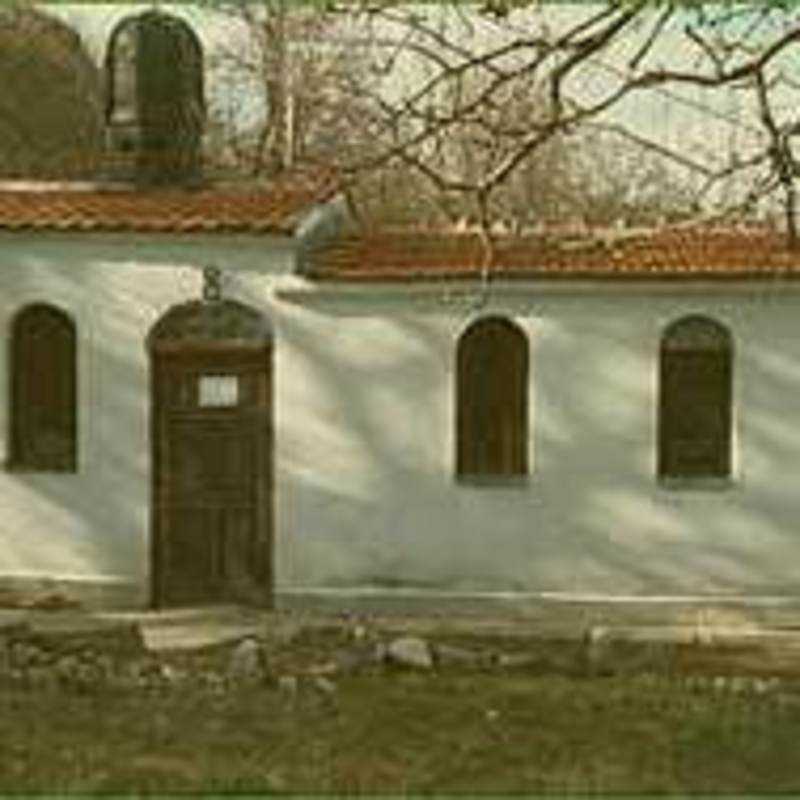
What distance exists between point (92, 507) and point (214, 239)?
117 inches

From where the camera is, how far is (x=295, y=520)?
68.7 ft

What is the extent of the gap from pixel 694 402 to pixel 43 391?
6500 millimetres

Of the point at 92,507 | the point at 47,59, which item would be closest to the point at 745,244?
the point at 92,507

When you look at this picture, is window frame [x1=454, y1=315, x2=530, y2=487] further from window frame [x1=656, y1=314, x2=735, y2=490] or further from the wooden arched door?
the wooden arched door

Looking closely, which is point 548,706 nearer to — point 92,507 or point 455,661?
point 455,661

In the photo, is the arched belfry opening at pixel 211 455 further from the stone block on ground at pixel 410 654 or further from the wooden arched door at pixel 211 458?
the stone block on ground at pixel 410 654

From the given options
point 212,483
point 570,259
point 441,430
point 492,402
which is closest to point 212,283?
point 212,483

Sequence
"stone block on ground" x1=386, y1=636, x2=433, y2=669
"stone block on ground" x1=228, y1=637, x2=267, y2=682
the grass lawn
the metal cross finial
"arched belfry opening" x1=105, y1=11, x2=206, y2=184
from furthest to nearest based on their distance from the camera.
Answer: "arched belfry opening" x1=105, y1=11, x2=206, y2=184
the metal cross finial
"stone block on ground" x1=386, y1=636, x2=433, y2=669
"stone block on ground" x1=228, y1=637, x2=267, y2=682
the grass lawn

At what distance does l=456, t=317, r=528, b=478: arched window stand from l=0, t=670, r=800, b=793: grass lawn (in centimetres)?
381

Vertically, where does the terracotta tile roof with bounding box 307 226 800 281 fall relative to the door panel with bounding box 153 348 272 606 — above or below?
above

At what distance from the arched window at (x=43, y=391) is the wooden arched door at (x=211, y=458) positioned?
3.06 ft

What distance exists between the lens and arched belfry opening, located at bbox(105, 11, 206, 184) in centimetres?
2302

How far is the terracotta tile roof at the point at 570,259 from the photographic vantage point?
20391mm

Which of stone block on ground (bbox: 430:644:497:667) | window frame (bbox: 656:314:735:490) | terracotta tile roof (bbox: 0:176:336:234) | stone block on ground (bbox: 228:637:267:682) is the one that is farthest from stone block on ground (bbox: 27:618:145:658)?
window frame (bbox: 656:314:735:490)
